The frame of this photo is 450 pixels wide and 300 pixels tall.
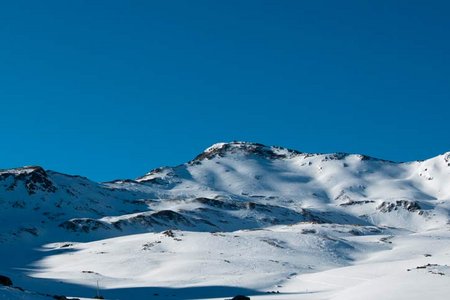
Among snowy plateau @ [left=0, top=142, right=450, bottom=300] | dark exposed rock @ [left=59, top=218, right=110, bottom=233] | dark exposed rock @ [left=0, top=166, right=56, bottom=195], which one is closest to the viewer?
snowy plateau @ [left=0, top=142, right=450, bottom=300]

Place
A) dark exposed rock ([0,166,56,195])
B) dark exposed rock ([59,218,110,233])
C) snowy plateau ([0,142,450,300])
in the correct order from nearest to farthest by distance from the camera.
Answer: snowy plateau ([0,142,450,300]), dark exposed rock ([59,218,110,233]), dark exposed rock ([0,166,56,195])

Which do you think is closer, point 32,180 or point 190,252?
point 190,252

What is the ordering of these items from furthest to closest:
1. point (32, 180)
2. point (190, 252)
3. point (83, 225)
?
point (32, 180) < point (83, 225) < point (190, 252)

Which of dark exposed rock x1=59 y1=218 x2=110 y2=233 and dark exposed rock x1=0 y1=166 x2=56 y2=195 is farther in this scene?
dark exposed rock x1=0 y1=166 x2=56 y2=195

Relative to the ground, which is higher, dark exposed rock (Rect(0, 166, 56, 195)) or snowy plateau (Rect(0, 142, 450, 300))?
dark exposed rock (Rect(0, 166, 56, 195))

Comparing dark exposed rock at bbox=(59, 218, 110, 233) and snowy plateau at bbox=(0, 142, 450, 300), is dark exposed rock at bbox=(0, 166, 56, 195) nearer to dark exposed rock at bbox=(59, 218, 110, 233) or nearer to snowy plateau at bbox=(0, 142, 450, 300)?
snowy plateau at bbox=(0, 142, 450, 300)

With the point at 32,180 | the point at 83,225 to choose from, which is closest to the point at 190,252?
the point at 83,225

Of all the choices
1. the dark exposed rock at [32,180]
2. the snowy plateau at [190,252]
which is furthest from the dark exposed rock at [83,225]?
the dark exposed rock at [32,180]

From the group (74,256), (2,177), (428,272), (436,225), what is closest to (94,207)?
(2,177)

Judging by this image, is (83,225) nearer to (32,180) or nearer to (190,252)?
(32,180)

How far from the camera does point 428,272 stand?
43.5 m

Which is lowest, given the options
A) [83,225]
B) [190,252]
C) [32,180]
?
[190,252]

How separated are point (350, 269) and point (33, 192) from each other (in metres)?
133

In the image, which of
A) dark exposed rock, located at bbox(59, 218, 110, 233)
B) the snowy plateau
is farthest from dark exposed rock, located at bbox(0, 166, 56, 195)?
dark exposed rock, located at bbox(59, 218, 110, 233)
